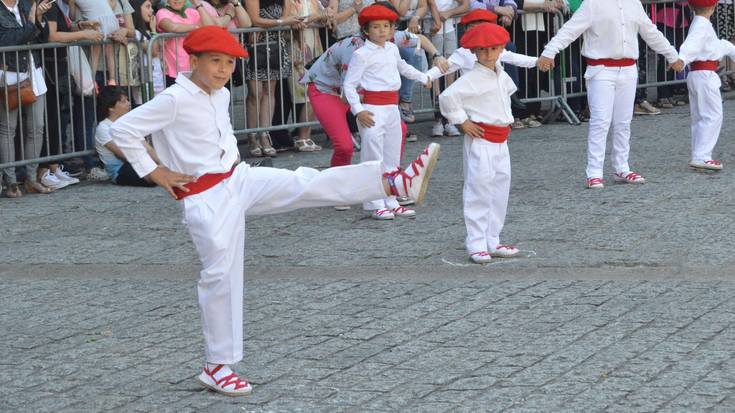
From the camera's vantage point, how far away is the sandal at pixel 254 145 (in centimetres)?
1461

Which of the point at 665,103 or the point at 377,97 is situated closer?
the point at 377,97

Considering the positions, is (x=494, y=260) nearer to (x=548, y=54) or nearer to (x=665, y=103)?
(x=548, y=54)

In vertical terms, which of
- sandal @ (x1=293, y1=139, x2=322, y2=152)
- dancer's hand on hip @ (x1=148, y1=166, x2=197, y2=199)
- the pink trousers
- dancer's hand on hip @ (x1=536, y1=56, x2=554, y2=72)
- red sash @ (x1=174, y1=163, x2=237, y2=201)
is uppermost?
dancer's hand on hip @ (x1=536, y1=56, x2=554, y2=72)

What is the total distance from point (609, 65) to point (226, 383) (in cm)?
667

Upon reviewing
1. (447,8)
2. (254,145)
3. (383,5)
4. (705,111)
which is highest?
(383,5)

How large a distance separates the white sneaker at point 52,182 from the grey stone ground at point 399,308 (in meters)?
0.74

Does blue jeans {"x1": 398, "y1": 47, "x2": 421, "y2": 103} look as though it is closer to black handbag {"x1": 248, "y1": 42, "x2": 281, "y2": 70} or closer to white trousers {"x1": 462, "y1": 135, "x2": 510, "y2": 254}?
black handbag {"x1": 248, "y1": 42, "x2": 281, "y2": 70}

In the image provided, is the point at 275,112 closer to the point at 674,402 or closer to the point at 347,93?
the point at 347,93

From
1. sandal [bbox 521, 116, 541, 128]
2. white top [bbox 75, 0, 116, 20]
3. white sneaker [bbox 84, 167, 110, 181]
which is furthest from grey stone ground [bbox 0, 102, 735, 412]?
sandal [bbox 521, 116, 541, 128]

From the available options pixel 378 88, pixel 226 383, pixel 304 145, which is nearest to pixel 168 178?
pixel 226 383

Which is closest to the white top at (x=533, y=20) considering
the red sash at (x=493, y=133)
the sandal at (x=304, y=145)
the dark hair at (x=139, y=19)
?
the sandal at (x=304, y=145)

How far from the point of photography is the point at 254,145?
14.7 m

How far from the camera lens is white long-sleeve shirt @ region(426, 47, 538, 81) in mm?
10118

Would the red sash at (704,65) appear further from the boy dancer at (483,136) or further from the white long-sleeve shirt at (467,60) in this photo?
the boy dancer at (483,136)
